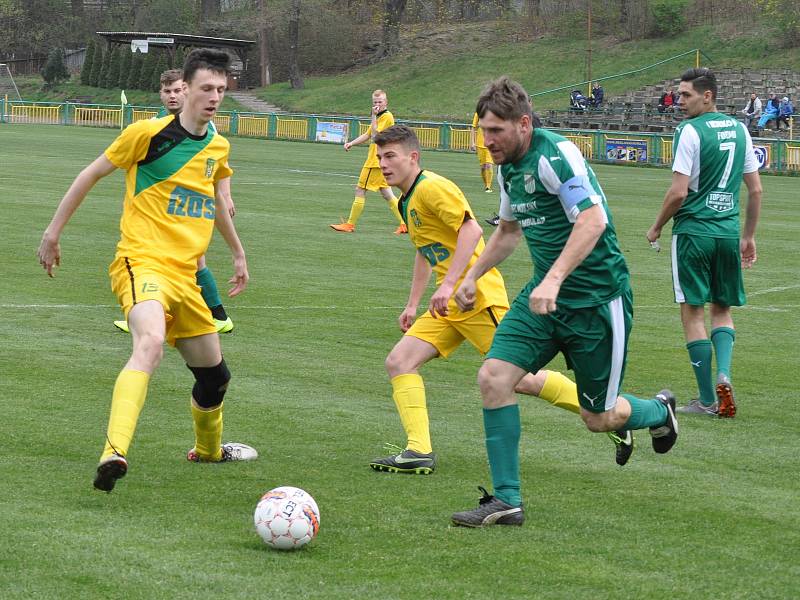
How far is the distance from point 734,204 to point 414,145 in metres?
2.76

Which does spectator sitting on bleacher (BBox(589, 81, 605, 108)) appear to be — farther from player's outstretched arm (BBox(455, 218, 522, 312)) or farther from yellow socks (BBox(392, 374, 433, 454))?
player's outstretched arm (BBox(455, 218, 522, 312))

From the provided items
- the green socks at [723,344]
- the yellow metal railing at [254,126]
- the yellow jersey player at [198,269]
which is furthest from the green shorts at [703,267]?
the yellow metal railing at [254,126]

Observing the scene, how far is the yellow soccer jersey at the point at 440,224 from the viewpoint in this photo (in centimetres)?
691

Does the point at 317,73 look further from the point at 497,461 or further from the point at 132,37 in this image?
the point at 497,461

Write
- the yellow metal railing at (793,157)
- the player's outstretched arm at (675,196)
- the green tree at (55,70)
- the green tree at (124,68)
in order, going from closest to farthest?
1. the player's outstretched arm at (675,196)
2. the yellow metal railing at (793,157)
3. the green tree at (124,68)
4. the green tree at (55,70)

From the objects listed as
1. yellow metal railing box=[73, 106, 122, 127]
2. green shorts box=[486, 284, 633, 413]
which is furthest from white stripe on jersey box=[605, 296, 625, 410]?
yellow metal railing box=[73, 106, 122, 127]

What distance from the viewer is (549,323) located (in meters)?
5.70

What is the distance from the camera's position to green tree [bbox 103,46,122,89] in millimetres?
75688

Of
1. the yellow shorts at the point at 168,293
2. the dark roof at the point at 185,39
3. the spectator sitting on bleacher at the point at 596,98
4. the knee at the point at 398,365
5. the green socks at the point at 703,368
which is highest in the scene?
the dark roof at the point at 185,39

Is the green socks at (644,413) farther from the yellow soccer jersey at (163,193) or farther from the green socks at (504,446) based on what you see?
the yellow soccer jersey at (163,193)

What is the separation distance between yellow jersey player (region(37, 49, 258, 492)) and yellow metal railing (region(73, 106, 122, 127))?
53.8 meters

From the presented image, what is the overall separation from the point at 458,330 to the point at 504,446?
1.39 m

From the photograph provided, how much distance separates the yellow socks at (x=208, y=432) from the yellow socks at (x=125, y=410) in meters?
0.75

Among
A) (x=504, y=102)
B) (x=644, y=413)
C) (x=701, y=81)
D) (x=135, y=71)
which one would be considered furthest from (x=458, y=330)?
(x=135, y=71)
